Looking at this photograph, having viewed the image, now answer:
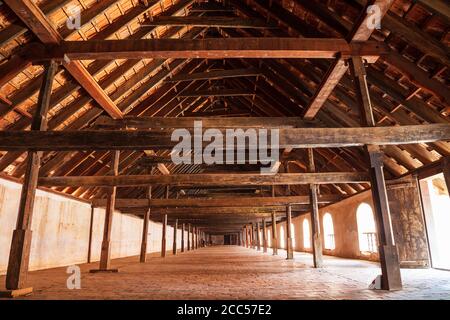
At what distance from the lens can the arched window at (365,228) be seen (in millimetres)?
14438

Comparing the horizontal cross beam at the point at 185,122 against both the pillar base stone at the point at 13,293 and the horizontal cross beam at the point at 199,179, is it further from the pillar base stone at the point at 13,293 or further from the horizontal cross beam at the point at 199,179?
the pillar base stone at the point at 13,293

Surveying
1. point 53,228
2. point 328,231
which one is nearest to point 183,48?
point 53,228

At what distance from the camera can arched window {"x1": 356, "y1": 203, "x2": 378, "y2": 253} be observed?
14.4 m

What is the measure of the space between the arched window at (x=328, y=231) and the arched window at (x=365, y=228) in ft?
11.8

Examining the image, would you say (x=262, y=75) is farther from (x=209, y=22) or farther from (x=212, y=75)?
(x=209, y=22)

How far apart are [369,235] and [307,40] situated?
11.5 meters

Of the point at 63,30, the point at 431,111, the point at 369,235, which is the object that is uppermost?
the point at 63,30

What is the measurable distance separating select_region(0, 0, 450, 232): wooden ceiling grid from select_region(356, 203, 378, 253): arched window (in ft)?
10.7

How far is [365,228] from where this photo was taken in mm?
15141

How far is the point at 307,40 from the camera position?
20.9ft
